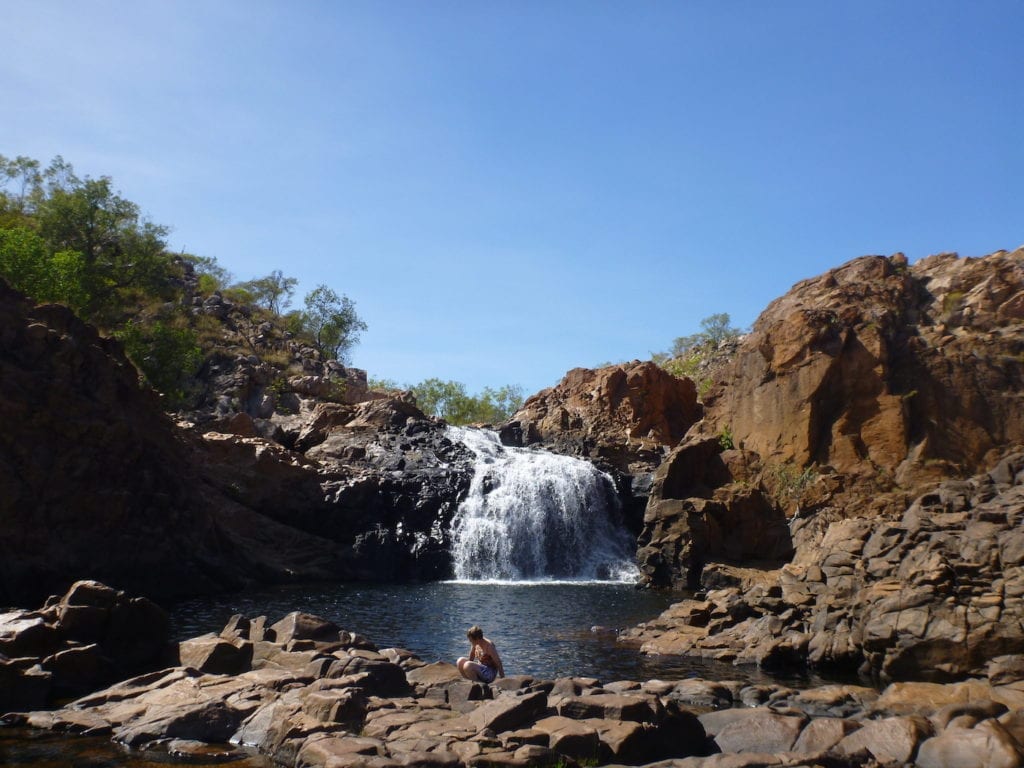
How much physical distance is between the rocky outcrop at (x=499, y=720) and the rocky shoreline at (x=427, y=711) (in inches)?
1.1

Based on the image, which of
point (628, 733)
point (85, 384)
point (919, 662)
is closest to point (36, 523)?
point (85, 384)

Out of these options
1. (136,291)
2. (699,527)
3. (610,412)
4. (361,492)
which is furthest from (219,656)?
(136,291)

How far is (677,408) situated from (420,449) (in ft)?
71.7

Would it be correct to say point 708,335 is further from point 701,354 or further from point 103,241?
point 103,241

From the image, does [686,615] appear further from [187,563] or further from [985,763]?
[187,563]

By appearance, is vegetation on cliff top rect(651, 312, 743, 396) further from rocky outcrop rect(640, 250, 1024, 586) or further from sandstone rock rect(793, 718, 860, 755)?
sandstone rock rect(793, 718, 860, 755)

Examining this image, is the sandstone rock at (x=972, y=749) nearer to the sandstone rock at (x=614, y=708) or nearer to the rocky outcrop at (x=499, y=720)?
the rocky outcrop at (x=499, y=720)

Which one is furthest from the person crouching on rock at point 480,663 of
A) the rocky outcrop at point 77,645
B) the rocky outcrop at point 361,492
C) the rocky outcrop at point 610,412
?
the rocky outcrop at point 610,412

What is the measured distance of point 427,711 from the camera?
41.5 feet

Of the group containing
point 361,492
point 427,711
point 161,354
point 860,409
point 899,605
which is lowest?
point 427,711

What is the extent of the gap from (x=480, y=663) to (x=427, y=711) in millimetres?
3074

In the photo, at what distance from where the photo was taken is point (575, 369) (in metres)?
64.0

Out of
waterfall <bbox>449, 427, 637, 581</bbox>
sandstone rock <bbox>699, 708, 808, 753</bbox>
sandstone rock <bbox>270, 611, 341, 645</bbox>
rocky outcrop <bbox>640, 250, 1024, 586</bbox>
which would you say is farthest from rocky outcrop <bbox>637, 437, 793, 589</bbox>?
sandstone rock <bbox>699, 708, 808, 753</bbox>

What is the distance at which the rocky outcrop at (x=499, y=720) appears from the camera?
1084 centimetres
